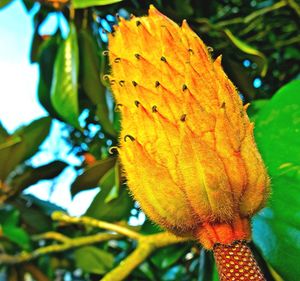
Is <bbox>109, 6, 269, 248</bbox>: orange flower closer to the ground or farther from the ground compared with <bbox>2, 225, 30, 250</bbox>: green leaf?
farther from the ground

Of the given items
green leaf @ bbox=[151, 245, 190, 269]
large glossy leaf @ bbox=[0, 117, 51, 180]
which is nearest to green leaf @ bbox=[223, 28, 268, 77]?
green leaf @ bbox=[151, 245, 190, 269]

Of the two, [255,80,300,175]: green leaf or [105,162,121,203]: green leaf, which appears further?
[105,162,121,203]: green leaf

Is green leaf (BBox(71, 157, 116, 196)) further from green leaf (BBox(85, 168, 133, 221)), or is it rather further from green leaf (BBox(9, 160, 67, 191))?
green leaf (BBox(9, 160, 67, 191))

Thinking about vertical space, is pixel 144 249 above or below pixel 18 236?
above

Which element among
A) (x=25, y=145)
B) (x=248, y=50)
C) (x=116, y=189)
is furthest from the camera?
(x=25, y=145)

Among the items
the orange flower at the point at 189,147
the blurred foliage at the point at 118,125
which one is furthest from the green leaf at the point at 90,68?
the orange flower at the point at 189,147

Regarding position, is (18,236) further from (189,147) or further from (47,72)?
(189,147)

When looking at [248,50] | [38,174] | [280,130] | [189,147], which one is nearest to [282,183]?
[280,130]
